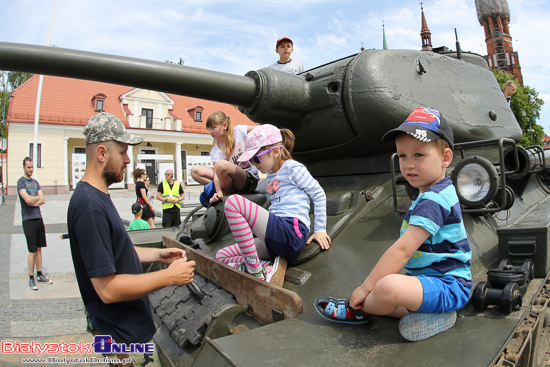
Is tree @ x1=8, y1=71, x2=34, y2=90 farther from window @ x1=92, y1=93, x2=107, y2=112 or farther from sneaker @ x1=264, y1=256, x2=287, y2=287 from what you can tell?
sneaker @ x1=264, y1=256, x2=287, y2=287

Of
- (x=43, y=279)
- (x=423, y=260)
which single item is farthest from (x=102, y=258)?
(x=43, y=279)

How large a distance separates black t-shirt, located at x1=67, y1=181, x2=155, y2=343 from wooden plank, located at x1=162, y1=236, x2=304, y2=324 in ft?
1.68

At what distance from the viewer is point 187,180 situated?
3030cm

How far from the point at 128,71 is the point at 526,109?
40.5 metres

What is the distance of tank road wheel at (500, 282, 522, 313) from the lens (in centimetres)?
192

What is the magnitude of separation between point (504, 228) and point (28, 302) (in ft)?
19.4

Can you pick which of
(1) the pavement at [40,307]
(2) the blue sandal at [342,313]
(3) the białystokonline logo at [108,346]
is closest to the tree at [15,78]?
(1) the pavement at [40,307]

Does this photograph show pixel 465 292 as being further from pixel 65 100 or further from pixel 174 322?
pixel 65 100

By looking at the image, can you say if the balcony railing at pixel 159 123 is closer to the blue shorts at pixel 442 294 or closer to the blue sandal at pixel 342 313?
the blue sandal at pixel 342 313

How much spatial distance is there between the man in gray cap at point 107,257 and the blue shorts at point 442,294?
3.70 feet

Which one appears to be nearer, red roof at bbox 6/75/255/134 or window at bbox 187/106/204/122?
red roof at bbox 6/75/255/134

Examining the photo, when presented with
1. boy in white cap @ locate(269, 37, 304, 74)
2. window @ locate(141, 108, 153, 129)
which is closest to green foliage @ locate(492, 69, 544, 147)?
window @ locate(141, 108, 153, 129)

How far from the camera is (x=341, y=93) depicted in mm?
3453

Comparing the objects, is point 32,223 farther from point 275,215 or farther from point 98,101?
point 98,101
